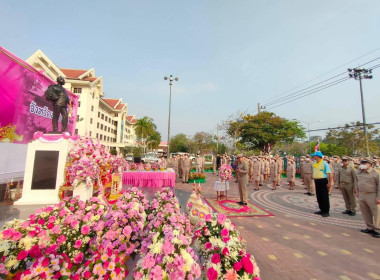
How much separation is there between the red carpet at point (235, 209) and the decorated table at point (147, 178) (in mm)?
3766

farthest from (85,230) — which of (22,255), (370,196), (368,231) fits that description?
(368,231)

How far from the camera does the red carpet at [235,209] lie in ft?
20.1

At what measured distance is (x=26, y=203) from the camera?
5.34 m

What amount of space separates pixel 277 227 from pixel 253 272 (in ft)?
13.8

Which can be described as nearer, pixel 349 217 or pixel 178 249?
pixel 178 249

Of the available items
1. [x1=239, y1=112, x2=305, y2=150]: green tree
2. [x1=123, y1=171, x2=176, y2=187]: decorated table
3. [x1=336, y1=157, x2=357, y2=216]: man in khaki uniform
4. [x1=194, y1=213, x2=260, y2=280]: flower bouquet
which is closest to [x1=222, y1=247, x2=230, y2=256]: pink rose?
[x1=194, y1=213, x2=260, y2=280]: flower bouquet

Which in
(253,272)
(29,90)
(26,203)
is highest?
(29,90)

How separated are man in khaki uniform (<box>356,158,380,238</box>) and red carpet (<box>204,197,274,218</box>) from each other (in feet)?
8.20

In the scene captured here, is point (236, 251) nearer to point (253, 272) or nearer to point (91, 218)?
point (253, 272)

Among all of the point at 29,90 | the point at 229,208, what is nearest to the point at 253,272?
the point at 229,208

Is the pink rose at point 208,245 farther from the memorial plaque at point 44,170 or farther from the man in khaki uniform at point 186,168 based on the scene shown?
the man in khaki uniform at point 186,168

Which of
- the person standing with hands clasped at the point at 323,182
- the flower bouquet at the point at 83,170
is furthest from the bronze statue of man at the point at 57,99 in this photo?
the person standing with hands clasped at the point at 323,182

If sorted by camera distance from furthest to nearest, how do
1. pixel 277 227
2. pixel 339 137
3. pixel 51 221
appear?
pixel 339 137, pixel 277 227, pixel 51 221

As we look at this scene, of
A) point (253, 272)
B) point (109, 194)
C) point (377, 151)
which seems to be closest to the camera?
point (253, 272)
